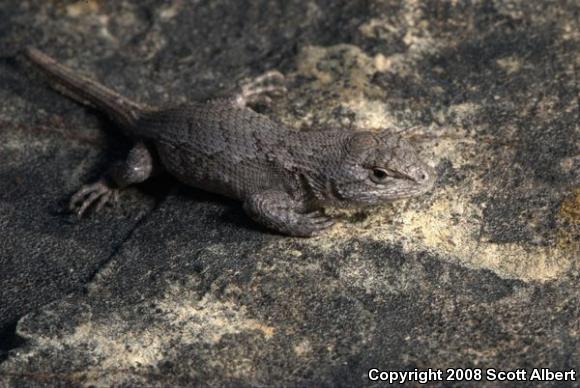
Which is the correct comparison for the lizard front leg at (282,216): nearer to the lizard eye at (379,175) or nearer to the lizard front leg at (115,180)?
the lizard eye at (379,175)

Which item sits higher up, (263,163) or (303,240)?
(263,163)

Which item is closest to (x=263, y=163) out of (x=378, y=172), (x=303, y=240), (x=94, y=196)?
(x=303, y=240)

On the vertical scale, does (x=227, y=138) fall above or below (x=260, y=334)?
above

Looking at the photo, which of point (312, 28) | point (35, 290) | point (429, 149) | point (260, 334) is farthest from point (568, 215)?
point (35, 290)

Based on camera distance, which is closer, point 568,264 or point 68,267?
point 568,264

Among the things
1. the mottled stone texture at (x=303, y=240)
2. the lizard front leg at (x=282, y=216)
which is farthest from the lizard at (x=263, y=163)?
the mottled stone texture at (x=303, y=240)

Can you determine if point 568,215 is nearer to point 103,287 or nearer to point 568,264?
point 568,264

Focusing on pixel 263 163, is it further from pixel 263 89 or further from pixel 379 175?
pixel 263 89
